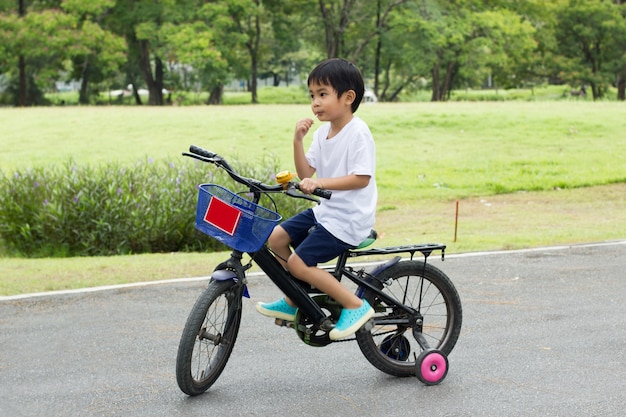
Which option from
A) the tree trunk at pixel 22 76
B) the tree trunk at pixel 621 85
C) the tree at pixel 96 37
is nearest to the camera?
the tree at pixel 96 37

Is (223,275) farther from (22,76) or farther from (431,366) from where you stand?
(22,76)

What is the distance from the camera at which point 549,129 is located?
80.2ft

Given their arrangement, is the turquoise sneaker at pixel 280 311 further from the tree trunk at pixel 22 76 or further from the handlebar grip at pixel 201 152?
the tree trunk at pixel 22 76

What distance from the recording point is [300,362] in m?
5.89

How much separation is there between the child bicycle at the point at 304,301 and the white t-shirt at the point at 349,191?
5.4 inches

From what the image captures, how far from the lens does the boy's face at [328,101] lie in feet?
16.5

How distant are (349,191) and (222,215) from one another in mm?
760

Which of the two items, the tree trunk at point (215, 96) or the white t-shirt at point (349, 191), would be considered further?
the tree trunk at point (215, 96)

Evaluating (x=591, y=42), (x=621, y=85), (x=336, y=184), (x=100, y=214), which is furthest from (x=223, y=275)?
(x=621, y=85)

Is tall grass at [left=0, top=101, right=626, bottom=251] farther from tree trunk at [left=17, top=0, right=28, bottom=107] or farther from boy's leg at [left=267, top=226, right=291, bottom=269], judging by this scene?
tree trunk at [left=17, top=0, right=28, bottom=107]

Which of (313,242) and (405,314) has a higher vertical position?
(313,242)

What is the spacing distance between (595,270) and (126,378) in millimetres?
4991

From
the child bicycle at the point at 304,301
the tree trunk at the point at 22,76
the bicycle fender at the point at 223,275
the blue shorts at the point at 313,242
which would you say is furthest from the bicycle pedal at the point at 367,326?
the tree trunk at the point at 22,76

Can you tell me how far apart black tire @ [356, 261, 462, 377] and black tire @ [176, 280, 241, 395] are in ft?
2.48
